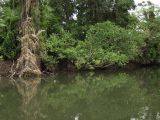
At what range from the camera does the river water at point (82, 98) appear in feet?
43.8

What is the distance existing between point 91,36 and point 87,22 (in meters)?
2.44

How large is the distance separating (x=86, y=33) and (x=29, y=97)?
40.5 feet

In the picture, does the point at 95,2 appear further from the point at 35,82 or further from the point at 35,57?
the point at 35,82

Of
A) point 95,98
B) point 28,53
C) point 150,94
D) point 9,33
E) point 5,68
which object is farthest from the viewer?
point 9,33

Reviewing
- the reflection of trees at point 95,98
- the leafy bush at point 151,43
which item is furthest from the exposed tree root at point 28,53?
the leafy bush at point 151,43

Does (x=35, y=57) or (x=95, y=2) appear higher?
(x=95, y=2)

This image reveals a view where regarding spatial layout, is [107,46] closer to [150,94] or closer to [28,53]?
[28,53]

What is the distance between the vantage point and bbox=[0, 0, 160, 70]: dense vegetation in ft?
85.6

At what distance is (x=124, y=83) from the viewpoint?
20938 millimetres

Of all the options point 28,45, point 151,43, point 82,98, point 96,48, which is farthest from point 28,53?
Answer: point 151,43

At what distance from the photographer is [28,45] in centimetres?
2422

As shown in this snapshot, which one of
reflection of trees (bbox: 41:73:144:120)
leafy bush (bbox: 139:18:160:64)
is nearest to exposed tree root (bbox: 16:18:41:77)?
reflection of trees (bbox: 41:73:144:120)

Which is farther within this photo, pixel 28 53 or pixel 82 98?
pixel 28 53

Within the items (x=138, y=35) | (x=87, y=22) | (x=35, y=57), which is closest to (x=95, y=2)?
(x=87, y=22)
